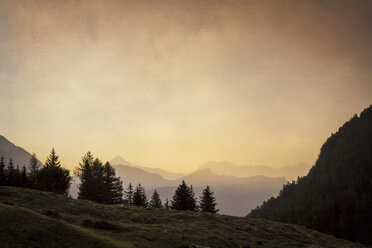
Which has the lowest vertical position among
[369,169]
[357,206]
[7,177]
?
[357,206]

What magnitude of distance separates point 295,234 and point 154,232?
2476 cm

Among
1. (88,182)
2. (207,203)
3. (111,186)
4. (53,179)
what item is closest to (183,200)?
(207,203)

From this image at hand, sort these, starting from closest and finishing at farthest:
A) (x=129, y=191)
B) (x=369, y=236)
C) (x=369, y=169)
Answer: (x=129, y=191) < (x=369, y=236) < (x=369, y=169)

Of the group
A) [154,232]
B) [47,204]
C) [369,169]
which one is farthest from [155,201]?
[369,169]

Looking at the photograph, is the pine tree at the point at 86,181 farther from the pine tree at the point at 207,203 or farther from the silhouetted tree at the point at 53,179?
the pine tree at the point at 207,203

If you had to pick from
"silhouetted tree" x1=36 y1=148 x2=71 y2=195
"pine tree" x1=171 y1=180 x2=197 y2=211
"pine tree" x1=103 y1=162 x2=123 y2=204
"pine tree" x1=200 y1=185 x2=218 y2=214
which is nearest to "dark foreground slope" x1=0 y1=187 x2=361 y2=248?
"silhouetted tree" x1=36 y1=148 x2=71 y2=195

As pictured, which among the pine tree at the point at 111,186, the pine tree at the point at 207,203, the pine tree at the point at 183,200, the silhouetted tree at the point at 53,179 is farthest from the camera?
the pine tree at the point at 207,203

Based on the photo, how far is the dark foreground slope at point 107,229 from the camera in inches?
634

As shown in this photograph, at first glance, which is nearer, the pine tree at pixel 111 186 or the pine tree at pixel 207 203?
the pine tree at pixel 111 186

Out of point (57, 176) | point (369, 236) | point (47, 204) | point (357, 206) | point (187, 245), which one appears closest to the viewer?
point (187, 245)

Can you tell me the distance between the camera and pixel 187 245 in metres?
23.8

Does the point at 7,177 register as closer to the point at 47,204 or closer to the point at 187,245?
the point at 47,204

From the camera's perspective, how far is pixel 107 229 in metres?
24.7

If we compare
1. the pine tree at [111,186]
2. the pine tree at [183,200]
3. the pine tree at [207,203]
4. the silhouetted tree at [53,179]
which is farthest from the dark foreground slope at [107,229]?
the pine tree at [207,203]
